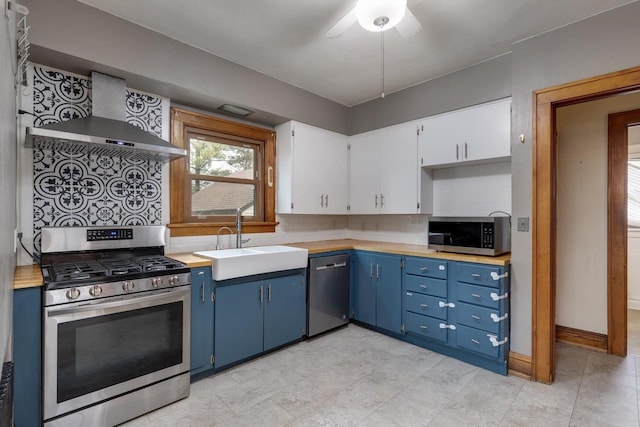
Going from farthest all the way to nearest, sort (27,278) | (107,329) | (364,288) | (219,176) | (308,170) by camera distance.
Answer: (308,170), (364,288), (219,176), (107,329), (27,278)

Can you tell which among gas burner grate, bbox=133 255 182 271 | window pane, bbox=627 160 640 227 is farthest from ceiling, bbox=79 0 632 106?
window pane, bbox=627 160 640 227

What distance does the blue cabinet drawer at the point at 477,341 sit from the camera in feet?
8.14

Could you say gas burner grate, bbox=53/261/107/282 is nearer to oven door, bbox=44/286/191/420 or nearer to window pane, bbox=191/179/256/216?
oven door, bbox=44/286/191/420

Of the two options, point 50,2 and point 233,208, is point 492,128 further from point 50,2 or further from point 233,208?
point 50,2

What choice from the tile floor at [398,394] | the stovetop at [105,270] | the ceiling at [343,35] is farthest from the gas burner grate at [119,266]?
the ceiling at [343,35]

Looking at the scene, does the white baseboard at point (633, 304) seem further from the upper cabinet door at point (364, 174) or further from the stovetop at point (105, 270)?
the stovetop at point (105, 270)

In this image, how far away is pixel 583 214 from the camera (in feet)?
10.0

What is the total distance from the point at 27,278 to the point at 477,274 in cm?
299

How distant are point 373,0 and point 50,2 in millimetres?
1978

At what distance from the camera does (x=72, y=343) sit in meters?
1.75

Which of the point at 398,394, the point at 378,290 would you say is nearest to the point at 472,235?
the point at 378,290

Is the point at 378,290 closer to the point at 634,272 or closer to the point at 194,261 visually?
the point at 194,261

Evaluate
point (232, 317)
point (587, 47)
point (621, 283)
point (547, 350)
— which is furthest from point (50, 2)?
point (621, 283)

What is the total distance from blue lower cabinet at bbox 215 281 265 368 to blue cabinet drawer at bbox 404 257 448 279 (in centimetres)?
138
